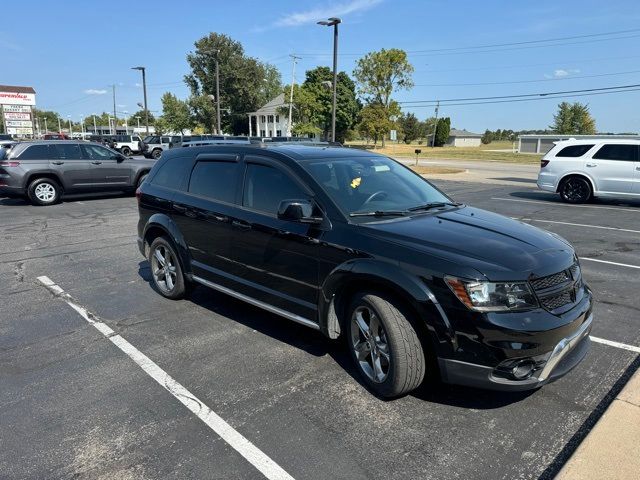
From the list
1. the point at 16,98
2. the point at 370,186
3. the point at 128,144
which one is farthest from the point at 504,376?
the point at 16,98

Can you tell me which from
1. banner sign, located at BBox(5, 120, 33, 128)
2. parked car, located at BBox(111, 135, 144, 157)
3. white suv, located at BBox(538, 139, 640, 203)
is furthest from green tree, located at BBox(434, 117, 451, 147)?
white suv, located at BBox(538, 139, 640, 203)

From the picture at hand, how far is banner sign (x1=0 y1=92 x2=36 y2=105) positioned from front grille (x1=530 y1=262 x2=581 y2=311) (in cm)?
8085

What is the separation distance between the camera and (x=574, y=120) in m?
67.4

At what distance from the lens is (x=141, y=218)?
5.86 meters

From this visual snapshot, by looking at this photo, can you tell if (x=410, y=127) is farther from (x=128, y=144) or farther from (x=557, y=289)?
(x=557, y=289)

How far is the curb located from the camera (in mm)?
2504

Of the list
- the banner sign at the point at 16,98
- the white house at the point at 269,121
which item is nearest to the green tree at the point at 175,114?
the white house at the point at 269,121

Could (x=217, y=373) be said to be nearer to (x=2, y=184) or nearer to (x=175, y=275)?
(x=175, y=275)

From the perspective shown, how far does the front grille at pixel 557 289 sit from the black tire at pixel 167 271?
12.0 ft

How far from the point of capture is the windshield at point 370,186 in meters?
3.86

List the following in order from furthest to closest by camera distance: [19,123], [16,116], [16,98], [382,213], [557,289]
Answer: [16,98] → [19,123] → [16,116] → [382,213] → [557,289]

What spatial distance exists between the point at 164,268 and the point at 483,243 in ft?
12.2

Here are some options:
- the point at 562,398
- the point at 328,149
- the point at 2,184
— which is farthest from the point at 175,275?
the point at 2,184

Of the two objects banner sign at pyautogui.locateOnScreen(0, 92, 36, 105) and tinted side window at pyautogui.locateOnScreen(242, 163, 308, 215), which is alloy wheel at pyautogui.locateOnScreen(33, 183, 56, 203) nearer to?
tinted side window at pyautogui.locateOnScreen(242, 163, 308, 215)
